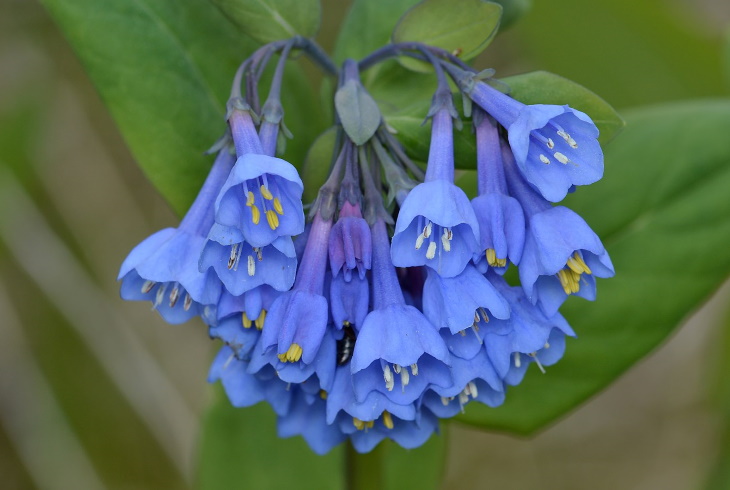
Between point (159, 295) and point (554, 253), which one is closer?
point (554, 253)

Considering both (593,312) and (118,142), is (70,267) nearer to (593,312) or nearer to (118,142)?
(118,142)

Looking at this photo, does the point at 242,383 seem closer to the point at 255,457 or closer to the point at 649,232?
the point at 255,457

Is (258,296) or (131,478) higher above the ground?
(258,296)

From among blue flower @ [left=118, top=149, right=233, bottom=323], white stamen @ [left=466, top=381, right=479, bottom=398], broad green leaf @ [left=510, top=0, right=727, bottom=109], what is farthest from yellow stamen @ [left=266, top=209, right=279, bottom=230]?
broad green leaf @ [left=510, top=0, right=727, bottom=109]

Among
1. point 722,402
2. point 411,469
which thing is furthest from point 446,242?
point 722,402

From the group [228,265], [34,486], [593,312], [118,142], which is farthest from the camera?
[118,142]

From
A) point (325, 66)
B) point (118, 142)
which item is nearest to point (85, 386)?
point (118, 142)

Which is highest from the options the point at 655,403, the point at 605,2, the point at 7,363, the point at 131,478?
the point at 605,2
